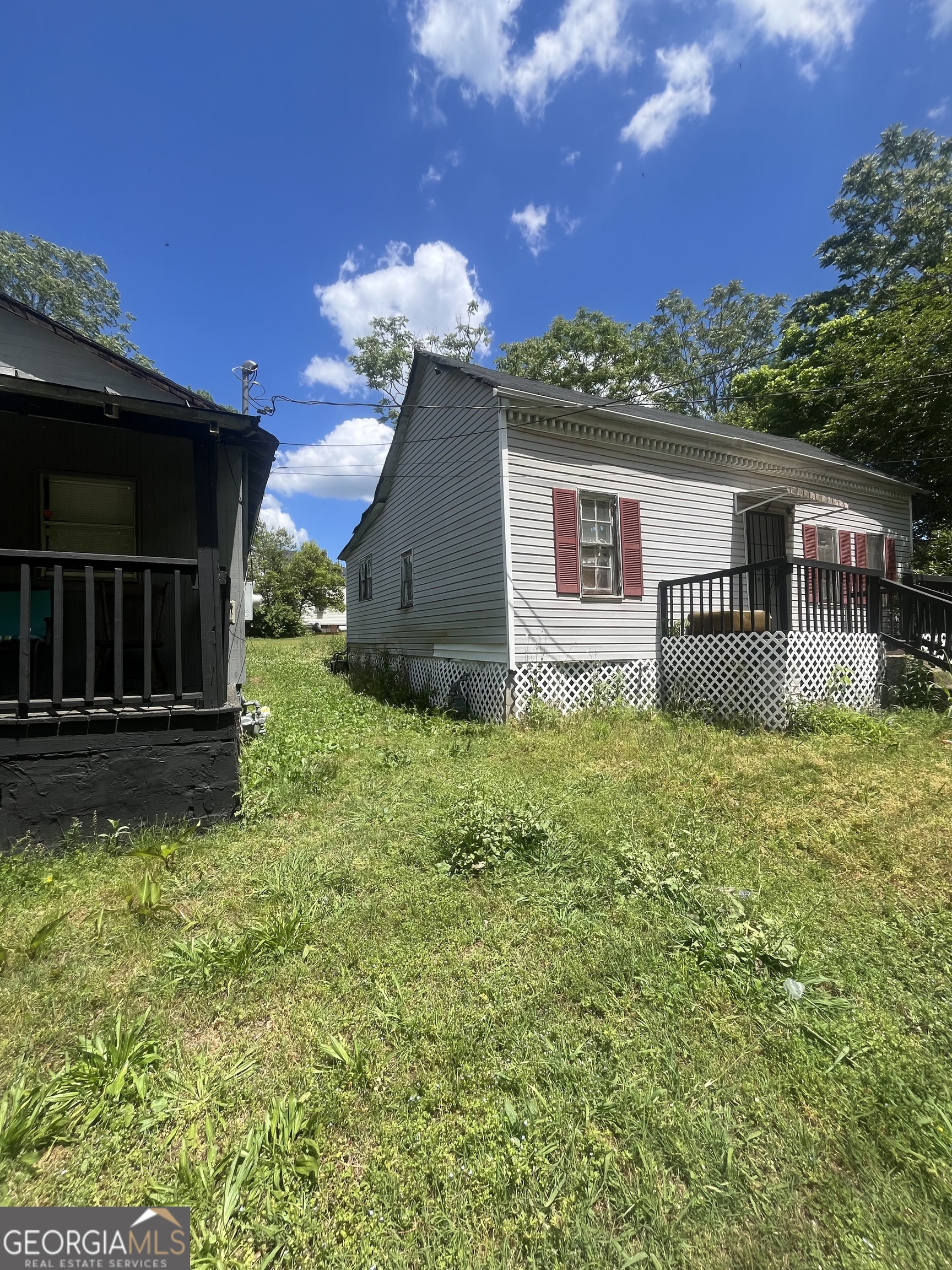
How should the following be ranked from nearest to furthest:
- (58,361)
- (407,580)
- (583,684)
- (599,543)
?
1. (58,361)
2. (583,684)
3. (599,543)
4. (407,580)

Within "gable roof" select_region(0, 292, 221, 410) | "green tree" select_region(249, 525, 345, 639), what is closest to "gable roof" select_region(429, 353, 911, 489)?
"gable roof" select_region(0, 292, 221, 410)

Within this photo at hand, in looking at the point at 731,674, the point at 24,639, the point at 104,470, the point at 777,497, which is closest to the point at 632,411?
the point at 777,497

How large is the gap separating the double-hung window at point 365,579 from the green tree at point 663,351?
45.6 feet

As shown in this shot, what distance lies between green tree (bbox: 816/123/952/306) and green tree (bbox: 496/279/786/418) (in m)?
3.38

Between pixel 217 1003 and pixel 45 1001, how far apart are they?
69 centimetres

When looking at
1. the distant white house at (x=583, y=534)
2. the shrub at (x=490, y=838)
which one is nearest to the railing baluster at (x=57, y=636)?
the shrub at (x=490, y=838)

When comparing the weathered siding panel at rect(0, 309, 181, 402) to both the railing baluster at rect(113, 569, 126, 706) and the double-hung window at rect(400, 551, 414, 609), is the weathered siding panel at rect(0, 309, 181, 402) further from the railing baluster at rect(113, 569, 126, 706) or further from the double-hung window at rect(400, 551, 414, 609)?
the double-hung window at rect(400, 551, 414, 609)

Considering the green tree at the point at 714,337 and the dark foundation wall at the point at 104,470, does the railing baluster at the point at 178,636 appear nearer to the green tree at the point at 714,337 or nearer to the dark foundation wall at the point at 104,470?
the dark foundation wall at the point at 104,470

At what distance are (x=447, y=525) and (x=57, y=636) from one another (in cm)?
649

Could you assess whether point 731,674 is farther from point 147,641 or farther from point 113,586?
point 113,586

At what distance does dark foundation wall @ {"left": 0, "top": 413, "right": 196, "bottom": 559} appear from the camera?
5090mm

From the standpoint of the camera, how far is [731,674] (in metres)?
6.96

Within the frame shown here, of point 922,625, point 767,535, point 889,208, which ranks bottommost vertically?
point 922,625

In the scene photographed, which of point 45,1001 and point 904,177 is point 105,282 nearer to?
point 45,1001
